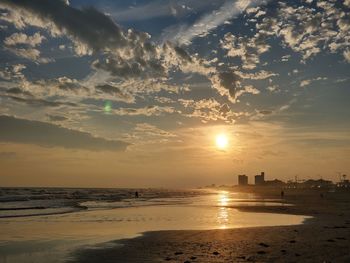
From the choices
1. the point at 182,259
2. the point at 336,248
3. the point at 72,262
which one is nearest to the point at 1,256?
the point at 72,262

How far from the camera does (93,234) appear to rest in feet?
87.0

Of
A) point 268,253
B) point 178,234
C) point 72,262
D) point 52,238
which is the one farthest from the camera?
point 178,234

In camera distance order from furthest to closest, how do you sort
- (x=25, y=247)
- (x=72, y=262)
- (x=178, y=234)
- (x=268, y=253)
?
(x=178, y=234) → (x=25, y=247) → (x=268, y=253) → (x=72, y=262)

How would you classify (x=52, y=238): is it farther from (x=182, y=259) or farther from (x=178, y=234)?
(x=182, y=259)

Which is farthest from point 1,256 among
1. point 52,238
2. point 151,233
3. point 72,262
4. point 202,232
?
point 202,232

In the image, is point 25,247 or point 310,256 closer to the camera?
point 310,256

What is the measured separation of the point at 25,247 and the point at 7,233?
290 inches

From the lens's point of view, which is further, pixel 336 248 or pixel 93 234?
pixel 93 234

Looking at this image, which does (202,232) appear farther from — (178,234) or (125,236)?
(125,236)

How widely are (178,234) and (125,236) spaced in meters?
3.57

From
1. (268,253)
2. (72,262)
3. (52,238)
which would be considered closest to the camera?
(72,262)

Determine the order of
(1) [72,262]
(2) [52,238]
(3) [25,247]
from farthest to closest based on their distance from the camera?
1. (2) [52,238]
2. (3) [25,247]
3. (1) [72,262]

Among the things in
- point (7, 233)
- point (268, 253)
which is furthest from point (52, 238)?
point (268, 253)

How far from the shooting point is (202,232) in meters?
27.2
